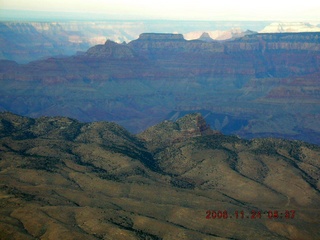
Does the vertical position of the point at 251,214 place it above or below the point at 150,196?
below

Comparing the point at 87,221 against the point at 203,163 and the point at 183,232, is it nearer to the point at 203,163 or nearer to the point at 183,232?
the point at 183,232

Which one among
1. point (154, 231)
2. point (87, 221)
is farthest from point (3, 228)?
point (154, 231)

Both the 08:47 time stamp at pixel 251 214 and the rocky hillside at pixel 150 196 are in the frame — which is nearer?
the rocky hillside at pixel 150 196

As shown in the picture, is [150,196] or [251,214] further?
[150,196]

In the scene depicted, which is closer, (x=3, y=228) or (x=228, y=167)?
(x=3, y=228)

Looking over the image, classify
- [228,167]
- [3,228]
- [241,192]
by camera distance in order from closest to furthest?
[3,228] < [241,192] < [228,167]
